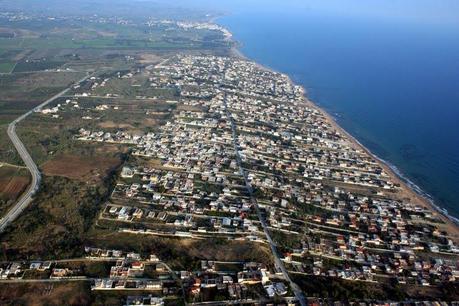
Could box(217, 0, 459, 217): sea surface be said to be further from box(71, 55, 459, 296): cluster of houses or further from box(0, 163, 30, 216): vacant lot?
box(0, 163, 30, 216): vacant lot

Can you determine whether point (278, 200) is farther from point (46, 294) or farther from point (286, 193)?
point (46, 294)

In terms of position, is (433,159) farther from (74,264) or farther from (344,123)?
(74,264)

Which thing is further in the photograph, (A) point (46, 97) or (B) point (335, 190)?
(A) point (46, 97)

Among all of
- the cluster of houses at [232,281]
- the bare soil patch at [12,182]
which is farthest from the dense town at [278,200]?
the bare soil patch at [12,182]

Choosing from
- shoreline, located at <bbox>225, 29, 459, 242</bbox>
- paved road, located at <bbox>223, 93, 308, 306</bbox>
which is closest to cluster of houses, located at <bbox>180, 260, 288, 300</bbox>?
paved road, located at <bbox>223, 93, 308, 306</bbox>

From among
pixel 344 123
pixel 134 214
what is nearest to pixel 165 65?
pixel 344 123

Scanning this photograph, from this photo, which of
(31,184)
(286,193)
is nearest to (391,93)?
(286,193)

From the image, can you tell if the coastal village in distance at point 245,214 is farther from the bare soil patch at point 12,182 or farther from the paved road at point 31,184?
the bare soil patch at point 12,182
